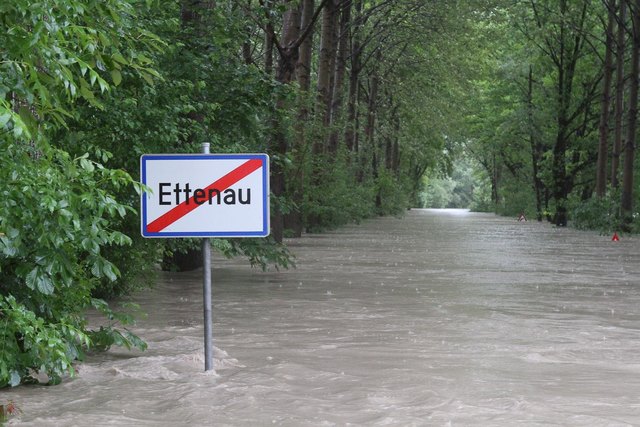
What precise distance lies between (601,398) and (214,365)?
2.81 metres

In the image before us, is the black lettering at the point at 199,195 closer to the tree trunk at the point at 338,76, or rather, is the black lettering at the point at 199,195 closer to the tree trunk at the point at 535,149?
the tree trunk at the point at 338,76

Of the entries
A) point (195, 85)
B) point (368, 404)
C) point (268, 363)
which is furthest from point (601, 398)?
point (195, 85)

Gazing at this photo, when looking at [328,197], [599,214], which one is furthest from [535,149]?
[328,197]

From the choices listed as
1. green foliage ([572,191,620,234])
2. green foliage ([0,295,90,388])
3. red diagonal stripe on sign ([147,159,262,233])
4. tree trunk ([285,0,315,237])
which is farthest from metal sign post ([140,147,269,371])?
green foliage ([572,191,620,234])

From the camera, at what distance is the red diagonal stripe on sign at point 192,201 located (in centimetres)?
682

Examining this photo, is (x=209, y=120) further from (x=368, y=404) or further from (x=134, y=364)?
(x=368, y=404)

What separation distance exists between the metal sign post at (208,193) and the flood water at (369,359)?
1080 mm

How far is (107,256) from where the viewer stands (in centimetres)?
1051

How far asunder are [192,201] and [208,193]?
12cm

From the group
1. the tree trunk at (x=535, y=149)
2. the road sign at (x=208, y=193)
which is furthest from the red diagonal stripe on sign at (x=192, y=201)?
the tree trunk at (x=535, y=149)

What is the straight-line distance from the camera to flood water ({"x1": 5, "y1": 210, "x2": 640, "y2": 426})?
602 centimetres

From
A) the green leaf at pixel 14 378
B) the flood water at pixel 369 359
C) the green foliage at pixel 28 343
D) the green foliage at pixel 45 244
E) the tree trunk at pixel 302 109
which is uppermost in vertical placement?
the tree trunk at pixel 302 109

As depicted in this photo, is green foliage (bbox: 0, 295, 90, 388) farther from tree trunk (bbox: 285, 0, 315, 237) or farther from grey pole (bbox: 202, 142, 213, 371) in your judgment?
tree trunk (bbox: 285, 0, 315, 237)

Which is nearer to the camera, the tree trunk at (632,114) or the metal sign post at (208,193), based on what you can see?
the metal sign post at (208,193)
